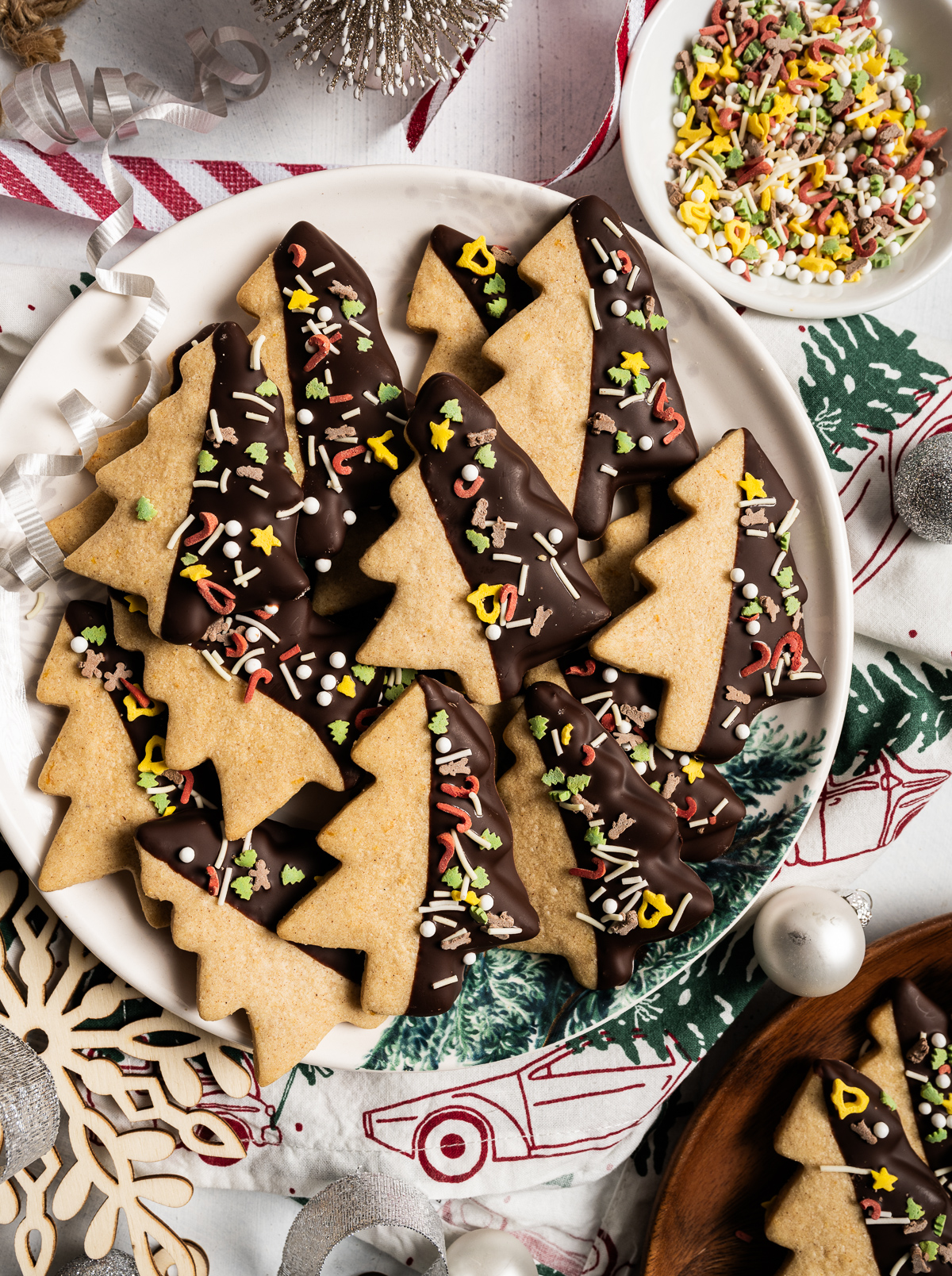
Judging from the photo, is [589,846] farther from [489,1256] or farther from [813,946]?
[489,1256]

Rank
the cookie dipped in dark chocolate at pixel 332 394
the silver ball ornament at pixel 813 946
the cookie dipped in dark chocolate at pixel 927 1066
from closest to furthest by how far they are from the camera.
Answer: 1. the cookie dipped in dark chocolate at pixel 332 394
2. the silver ball ornament at pixel 813 946
3. the cookie dipped in dark chocolate at pixel 927 1066

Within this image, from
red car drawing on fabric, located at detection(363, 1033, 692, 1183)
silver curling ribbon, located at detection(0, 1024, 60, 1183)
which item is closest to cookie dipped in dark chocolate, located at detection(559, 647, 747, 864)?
red car drawing on fabric, located at detection(363, 1033, 692, 1183)

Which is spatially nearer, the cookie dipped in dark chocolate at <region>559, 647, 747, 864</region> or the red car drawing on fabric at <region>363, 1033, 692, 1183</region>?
the cookie dipped in dark chocolate at <region>559, 647, 747, 864</region>

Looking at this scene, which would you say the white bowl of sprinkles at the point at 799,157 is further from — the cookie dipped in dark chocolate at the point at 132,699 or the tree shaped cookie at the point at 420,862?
the cookie dipped in dark chocolate at the point at 132,699

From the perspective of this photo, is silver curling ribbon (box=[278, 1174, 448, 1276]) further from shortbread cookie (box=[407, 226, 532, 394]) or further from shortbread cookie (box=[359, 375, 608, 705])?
shortbread cookie (box=[407, 226, 532, 394])

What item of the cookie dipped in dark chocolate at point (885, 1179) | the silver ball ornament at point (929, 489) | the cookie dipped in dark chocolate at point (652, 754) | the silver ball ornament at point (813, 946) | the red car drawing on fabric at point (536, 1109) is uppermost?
the silver ball ornament at point (929, 489)

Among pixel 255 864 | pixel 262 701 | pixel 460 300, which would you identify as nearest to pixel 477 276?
pixel 460 300

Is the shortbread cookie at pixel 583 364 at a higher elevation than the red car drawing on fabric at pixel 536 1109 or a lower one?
higher

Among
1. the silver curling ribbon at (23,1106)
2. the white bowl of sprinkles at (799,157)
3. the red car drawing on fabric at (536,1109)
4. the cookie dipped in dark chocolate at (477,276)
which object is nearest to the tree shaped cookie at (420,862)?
the red car drawing on fabric at (536,1109)
